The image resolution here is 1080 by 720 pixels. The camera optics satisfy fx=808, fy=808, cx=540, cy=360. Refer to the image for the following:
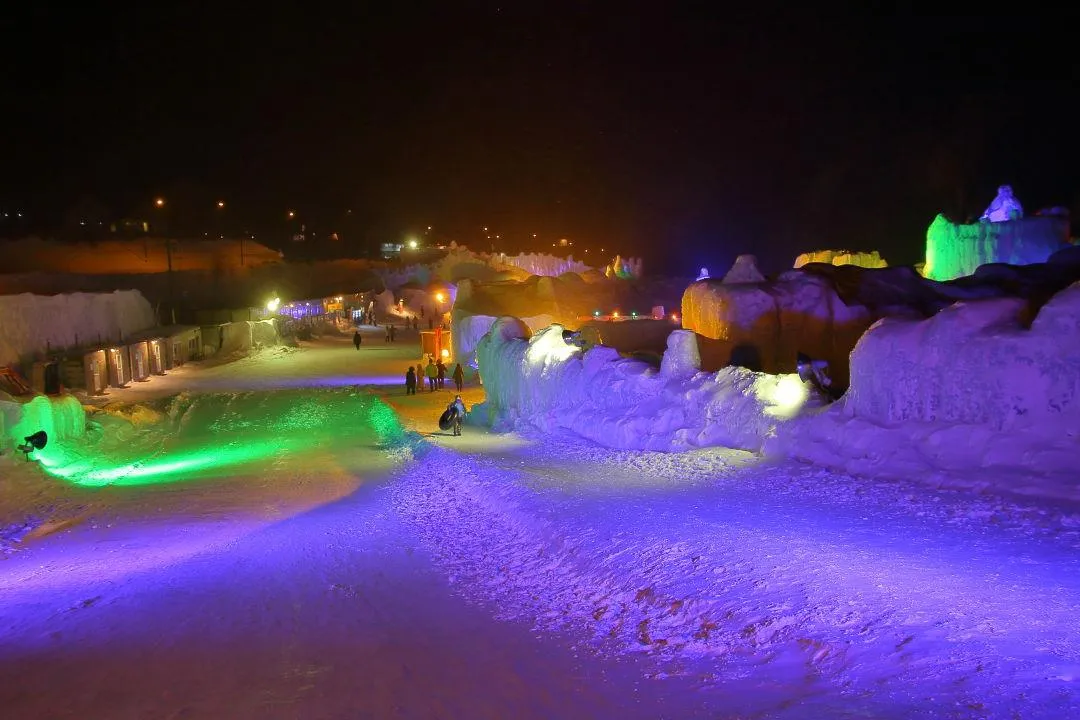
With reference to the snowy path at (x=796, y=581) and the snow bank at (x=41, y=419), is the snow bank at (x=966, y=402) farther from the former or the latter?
the snow bank at (x=41, y=419)

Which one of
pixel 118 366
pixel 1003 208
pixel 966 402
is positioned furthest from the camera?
pixel 1003 208

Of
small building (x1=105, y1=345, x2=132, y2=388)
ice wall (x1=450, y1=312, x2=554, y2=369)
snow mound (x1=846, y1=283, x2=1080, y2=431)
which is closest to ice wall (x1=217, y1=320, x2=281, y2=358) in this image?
small building (x1=105, y1=345, x2=132, y2=388)

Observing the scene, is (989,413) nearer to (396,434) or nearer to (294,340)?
(396,434)

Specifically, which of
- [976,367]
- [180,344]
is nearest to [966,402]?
[976,367]

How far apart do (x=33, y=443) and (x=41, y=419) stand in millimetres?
988

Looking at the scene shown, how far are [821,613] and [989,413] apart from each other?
13.8ft

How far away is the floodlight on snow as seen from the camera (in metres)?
14.3

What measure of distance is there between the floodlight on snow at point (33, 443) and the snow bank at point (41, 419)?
0.13 metres

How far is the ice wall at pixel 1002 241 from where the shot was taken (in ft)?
88.0

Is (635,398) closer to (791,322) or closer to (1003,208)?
(791,322)

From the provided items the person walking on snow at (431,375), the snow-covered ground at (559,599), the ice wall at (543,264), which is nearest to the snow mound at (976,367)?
the snow-covered ground at (559,599)

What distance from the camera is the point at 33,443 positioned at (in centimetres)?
1464

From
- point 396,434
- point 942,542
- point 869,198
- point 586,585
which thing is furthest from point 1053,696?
point 869,198

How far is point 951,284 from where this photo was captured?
1794 centimetres
